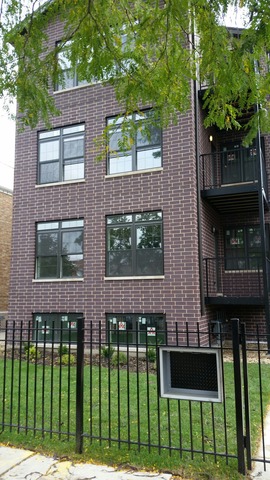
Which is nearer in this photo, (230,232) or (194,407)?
(194,407)

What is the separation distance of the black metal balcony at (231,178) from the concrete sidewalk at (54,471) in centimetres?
842

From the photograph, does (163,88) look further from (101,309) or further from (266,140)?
(266,140)

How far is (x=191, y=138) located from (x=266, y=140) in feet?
12.1

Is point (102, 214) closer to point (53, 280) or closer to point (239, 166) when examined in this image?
point (53, 280)

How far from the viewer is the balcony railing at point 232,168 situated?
1229 cm

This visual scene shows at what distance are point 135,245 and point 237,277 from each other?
11.9 feet

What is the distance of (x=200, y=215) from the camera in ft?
35.8

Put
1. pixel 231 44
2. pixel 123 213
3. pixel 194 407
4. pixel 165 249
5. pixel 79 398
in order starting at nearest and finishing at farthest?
1. pixel 79 398
2. pixel 231 44
3. pixel 194 407
4. pixel 165 249
5. pixel 123 213

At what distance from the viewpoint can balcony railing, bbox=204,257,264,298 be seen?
12.2 meters

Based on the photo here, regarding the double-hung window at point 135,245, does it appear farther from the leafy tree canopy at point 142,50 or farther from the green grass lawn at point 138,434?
the leafy tree canopy at point 142,50

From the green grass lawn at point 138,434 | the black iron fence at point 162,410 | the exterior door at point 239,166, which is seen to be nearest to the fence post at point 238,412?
the black iron fence at point 162,410

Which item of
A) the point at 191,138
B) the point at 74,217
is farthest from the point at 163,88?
the point at 74,217

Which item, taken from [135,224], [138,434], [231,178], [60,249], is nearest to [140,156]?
[135,224]

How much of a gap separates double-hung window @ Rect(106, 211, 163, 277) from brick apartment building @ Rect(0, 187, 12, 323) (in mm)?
11100
